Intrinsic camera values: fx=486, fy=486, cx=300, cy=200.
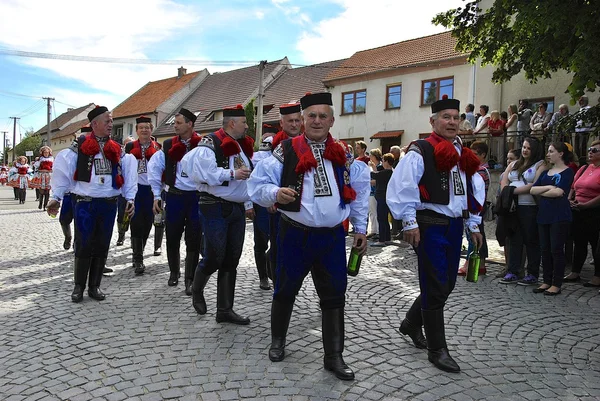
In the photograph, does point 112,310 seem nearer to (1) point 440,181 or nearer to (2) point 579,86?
(1) point 440,181

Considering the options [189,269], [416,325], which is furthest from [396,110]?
[416,325]

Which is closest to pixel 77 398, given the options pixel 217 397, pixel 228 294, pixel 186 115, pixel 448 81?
pixel 217 397

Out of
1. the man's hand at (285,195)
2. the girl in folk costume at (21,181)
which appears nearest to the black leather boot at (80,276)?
the man's hand at (285,195)

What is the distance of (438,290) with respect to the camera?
3781mm

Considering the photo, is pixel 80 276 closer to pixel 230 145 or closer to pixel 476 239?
pixel 230 145

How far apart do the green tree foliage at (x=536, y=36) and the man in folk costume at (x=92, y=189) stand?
20.7 feet

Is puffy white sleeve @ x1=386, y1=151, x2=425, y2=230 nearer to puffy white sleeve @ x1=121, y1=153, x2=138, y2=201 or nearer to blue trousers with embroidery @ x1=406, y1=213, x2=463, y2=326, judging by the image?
blue trousers with embroidery @ x1=406, y1=213, x2=463, y2=326

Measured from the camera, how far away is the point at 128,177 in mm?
5883

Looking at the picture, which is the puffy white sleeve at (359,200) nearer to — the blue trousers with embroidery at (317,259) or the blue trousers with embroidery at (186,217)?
the blue trousers with embroidery at (317,259)

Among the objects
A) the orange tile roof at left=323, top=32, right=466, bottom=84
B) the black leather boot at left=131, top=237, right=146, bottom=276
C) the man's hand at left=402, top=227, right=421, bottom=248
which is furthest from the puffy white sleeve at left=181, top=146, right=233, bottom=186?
the orange tile roof at left=323, top=32, right=466, bottom=84

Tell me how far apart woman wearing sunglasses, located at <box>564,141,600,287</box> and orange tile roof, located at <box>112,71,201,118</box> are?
40854mm

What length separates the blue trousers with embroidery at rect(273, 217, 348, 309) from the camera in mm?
3590

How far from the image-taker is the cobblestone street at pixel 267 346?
11.0 ft

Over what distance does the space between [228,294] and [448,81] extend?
21.4 meters
